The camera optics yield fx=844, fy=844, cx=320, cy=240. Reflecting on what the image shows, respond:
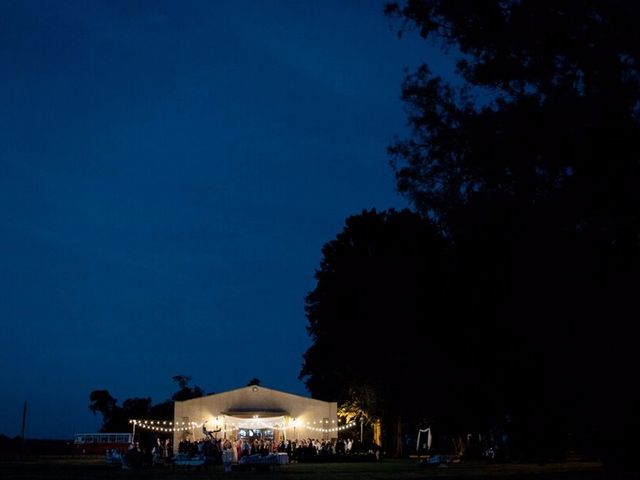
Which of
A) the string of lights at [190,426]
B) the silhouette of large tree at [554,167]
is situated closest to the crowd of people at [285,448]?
the string of lights at [190,426]

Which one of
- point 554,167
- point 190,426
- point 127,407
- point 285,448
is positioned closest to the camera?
point 554,167

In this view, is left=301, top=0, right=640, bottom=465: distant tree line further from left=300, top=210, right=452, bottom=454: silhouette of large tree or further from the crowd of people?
left=300, top=210, right=452, bottom=454: silhouette of large tree

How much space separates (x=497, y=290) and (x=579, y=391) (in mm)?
4500

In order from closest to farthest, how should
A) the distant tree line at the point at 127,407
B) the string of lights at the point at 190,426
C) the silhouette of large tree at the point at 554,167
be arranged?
1. the silhouette of large tree at the point at 554,167
2. the string of lights at the point at 190,426
3. the distant tree line at the point at 127,407

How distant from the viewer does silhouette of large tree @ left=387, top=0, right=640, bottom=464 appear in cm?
1494

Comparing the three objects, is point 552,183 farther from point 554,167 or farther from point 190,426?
point 190,426

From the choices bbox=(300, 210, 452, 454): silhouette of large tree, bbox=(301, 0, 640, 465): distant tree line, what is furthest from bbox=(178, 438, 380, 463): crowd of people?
bbox=(301, 0, 640, 465): distant tree line

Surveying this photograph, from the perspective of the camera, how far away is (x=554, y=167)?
626 inches

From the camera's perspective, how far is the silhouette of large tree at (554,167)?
14938 mm

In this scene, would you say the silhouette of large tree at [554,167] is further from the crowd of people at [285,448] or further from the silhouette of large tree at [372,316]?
the silhouette of large tree at [372,316]

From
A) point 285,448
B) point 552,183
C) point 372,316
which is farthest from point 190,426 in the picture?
point 552,183

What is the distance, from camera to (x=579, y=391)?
2034 centimetres

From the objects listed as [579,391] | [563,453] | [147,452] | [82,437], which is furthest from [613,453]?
[82,437]

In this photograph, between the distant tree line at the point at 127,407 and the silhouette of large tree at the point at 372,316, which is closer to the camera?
the silhouette of large tree at the point at 372,316
